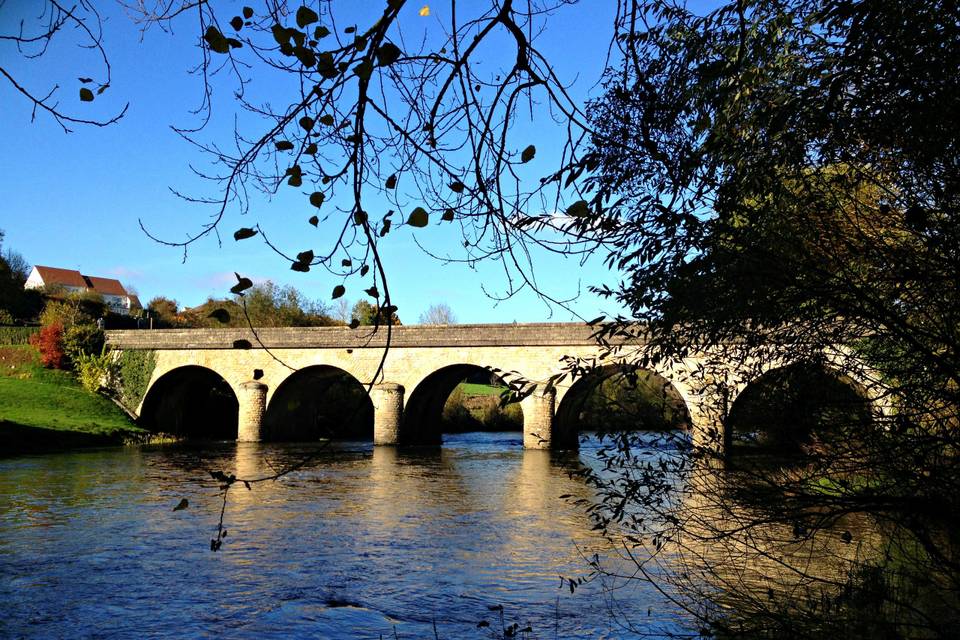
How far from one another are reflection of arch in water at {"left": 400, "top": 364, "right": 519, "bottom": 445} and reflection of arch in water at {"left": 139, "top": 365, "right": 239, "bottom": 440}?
26.5 feet

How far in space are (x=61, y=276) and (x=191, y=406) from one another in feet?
193

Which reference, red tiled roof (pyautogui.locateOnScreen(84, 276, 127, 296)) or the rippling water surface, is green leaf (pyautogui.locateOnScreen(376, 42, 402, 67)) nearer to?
the rippling water surface

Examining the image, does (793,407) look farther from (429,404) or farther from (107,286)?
(107,286)

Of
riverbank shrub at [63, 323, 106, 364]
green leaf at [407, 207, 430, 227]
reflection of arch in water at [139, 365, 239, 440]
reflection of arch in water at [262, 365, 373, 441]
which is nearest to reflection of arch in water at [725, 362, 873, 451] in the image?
green leaf at [407, 207, 430, 227]

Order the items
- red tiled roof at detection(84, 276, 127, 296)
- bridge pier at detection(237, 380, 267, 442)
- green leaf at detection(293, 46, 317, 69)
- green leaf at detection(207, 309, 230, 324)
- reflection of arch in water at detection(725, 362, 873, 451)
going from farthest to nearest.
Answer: red tiled roof at detection(84, 276, 127, 296), bridge pier at detection(237, 380, 267, 442), reflection of arch in water at detection(725, 362, 873, 451), green leaf at detection(293, 46, 317, 69), green leaf at detection(207, 309, 230, 324)

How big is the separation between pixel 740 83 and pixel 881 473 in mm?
2615

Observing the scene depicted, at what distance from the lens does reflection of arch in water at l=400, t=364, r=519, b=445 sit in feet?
92.5

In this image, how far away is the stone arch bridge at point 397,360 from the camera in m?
26.0

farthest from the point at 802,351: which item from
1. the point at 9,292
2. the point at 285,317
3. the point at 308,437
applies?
the point at 9,292

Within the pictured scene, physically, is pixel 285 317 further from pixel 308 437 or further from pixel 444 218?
pixel 444 218

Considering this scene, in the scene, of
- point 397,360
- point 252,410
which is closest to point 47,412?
point 252,410

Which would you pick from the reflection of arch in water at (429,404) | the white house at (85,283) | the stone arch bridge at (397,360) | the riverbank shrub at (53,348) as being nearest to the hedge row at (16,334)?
the riverbank shrub at (53,348)

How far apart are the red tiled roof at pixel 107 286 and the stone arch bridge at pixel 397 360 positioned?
5988 cm

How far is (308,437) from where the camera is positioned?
3312 centimetres
